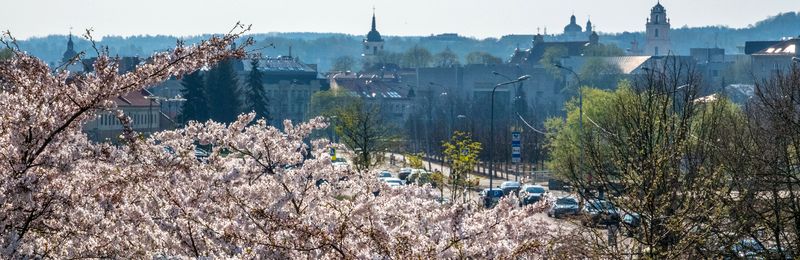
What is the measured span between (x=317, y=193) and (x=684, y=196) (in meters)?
9.41

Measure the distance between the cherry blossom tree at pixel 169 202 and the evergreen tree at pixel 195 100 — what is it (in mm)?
64137

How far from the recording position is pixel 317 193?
1410cm

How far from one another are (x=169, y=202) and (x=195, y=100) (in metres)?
66.6

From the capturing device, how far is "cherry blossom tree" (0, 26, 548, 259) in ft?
37.4

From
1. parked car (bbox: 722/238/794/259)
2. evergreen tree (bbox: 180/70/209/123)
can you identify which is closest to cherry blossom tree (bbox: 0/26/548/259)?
parked car (bbox: 722/238/794/259)

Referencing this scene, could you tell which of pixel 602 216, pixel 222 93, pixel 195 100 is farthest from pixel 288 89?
pixel 602 216

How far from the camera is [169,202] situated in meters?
13.5

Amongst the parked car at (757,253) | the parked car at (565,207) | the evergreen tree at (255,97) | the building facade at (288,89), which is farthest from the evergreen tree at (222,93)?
the parked car at (757,253)

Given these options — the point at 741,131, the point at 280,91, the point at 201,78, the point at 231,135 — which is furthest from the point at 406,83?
the point at 231,135

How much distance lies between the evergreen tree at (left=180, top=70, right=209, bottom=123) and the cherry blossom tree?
210 feet

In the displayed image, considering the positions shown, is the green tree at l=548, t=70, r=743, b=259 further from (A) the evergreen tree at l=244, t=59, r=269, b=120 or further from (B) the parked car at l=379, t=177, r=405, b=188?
(A) the evergreen tree at l=244, t=59, r=269, b=120

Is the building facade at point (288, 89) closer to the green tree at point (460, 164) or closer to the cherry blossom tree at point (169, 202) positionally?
the green tree at point (460, 164)

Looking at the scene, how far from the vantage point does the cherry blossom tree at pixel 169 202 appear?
11.4 meters

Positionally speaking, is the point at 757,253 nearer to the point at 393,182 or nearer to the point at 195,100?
Answer: the point at 393,182
